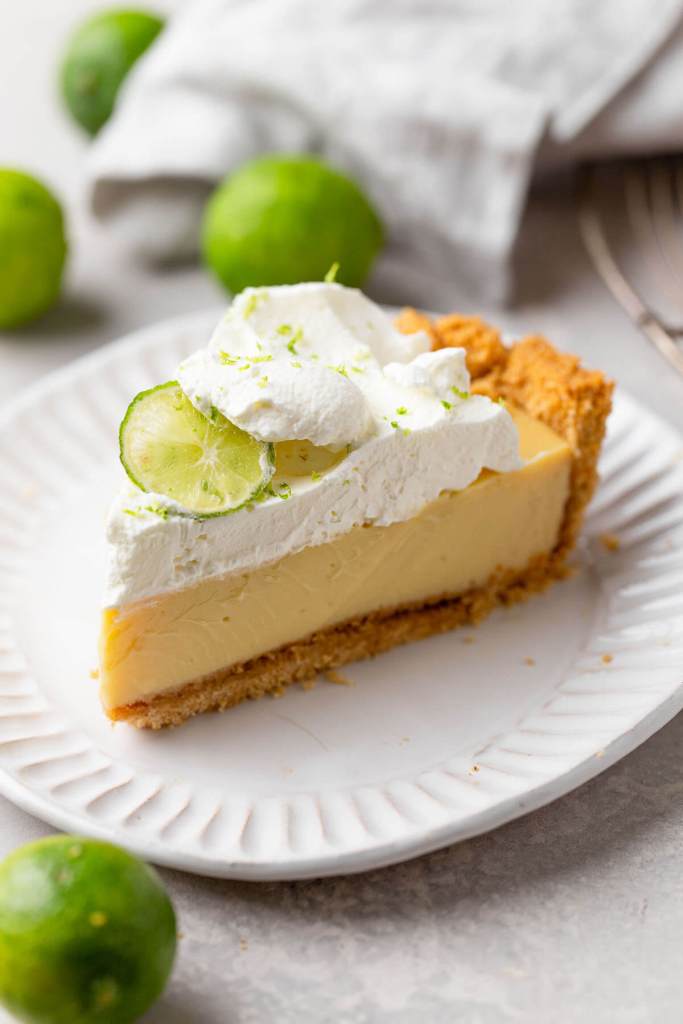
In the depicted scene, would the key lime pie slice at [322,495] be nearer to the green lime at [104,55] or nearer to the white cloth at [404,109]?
the white cloth at [404,109]

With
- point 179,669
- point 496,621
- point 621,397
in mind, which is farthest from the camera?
point 621,397

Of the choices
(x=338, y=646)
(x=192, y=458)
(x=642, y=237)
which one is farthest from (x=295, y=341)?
(x=642, y=237)

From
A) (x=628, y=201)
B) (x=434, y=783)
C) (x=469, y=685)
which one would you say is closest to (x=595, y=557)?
(x=469, y=685)

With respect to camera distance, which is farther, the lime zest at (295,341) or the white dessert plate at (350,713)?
the lime zest at (295,341)

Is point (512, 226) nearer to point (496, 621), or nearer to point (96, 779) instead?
point (496, 621)

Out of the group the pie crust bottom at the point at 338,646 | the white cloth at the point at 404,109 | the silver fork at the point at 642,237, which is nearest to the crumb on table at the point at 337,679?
the pie crust bottom at the point at 338,646

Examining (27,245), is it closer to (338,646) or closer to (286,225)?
(286,225)

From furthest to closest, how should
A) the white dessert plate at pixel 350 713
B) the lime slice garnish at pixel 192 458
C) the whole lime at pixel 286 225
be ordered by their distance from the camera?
1. the whole lime at pixel 286 225
2. the lime slice garnish at pixel 192 458
3. the white dessert plate at pixel 350 713

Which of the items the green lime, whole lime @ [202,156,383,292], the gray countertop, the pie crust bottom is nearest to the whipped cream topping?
the pie crust bottom
